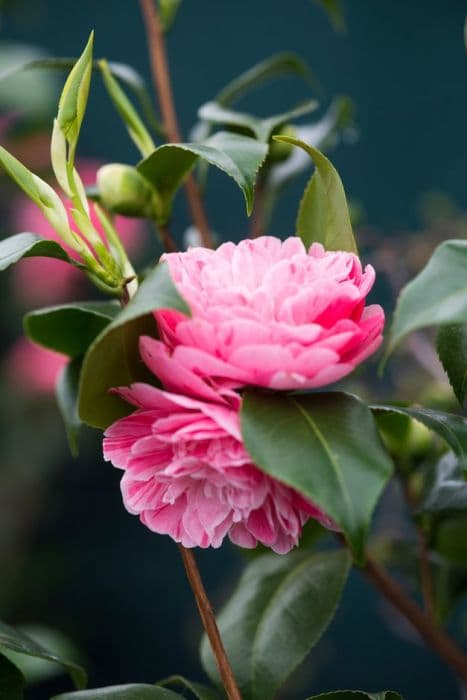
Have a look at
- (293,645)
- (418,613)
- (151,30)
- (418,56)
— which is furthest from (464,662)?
(418,56)

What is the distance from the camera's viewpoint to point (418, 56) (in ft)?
7.03

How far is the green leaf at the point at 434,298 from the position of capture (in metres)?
0.37

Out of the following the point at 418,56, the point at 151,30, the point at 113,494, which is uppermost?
the point at 151,30

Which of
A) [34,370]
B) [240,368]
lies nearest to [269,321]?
[240,368]

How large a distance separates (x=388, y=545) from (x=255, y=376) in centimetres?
54

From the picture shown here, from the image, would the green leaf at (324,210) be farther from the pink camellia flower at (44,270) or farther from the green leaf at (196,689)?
the pink camellia flower at (44,270)

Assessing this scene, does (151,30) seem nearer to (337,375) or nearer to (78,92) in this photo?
(78,92)

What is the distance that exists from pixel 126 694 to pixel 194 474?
0.63 ft

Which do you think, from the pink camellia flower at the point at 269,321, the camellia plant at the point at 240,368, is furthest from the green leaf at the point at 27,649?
the pink camellia flower at the point at 269,321

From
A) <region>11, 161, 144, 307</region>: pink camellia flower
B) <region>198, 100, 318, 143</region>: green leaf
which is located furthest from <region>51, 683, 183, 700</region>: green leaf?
<region>11, 161, 144, 307</region>: pink camellia flower

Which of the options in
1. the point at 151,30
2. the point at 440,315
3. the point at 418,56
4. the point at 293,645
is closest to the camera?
the point at 440,315

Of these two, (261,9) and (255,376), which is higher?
(255,376)

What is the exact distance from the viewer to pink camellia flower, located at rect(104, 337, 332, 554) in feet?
1.30

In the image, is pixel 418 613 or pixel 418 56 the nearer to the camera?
pixel 418 613
